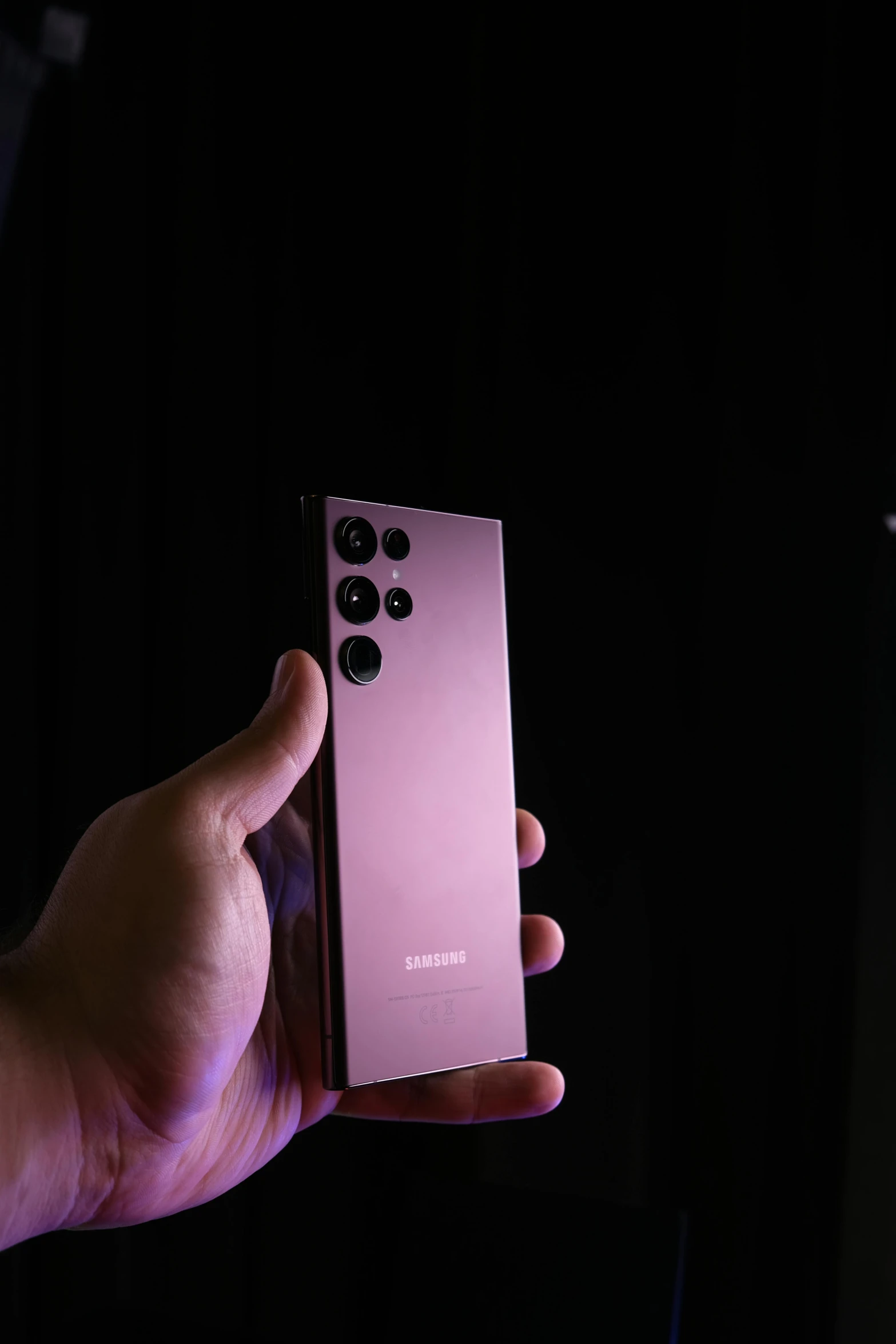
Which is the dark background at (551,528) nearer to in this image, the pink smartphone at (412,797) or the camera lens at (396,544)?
the pink smartphone at (412,797)

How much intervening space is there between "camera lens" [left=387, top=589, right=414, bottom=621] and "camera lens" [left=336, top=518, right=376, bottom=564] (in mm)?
33

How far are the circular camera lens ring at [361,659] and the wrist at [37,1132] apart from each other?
1.04 ft

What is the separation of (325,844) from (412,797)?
8 centimetres

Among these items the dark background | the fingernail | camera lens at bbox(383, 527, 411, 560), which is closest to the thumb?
the fingernail

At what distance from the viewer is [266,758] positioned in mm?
667

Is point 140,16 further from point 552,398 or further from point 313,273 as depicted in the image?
point 552,398

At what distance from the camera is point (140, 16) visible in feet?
4.79

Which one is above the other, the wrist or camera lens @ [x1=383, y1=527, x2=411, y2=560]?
camera lens @ [x1=383, y1=527, x2=411, y2=560]

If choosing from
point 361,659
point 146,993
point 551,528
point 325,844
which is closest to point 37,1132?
point 146,993

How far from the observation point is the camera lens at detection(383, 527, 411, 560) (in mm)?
776

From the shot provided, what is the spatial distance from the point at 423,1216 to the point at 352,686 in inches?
25.0

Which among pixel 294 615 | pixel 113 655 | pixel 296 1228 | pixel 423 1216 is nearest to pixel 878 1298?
pixel 423 1216

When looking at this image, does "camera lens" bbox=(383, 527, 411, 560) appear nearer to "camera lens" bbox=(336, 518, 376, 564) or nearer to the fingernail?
"camera lens" bbox=(336, 518, 376, 564)

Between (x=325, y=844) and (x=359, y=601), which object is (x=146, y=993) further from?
(x=359, y=601)
